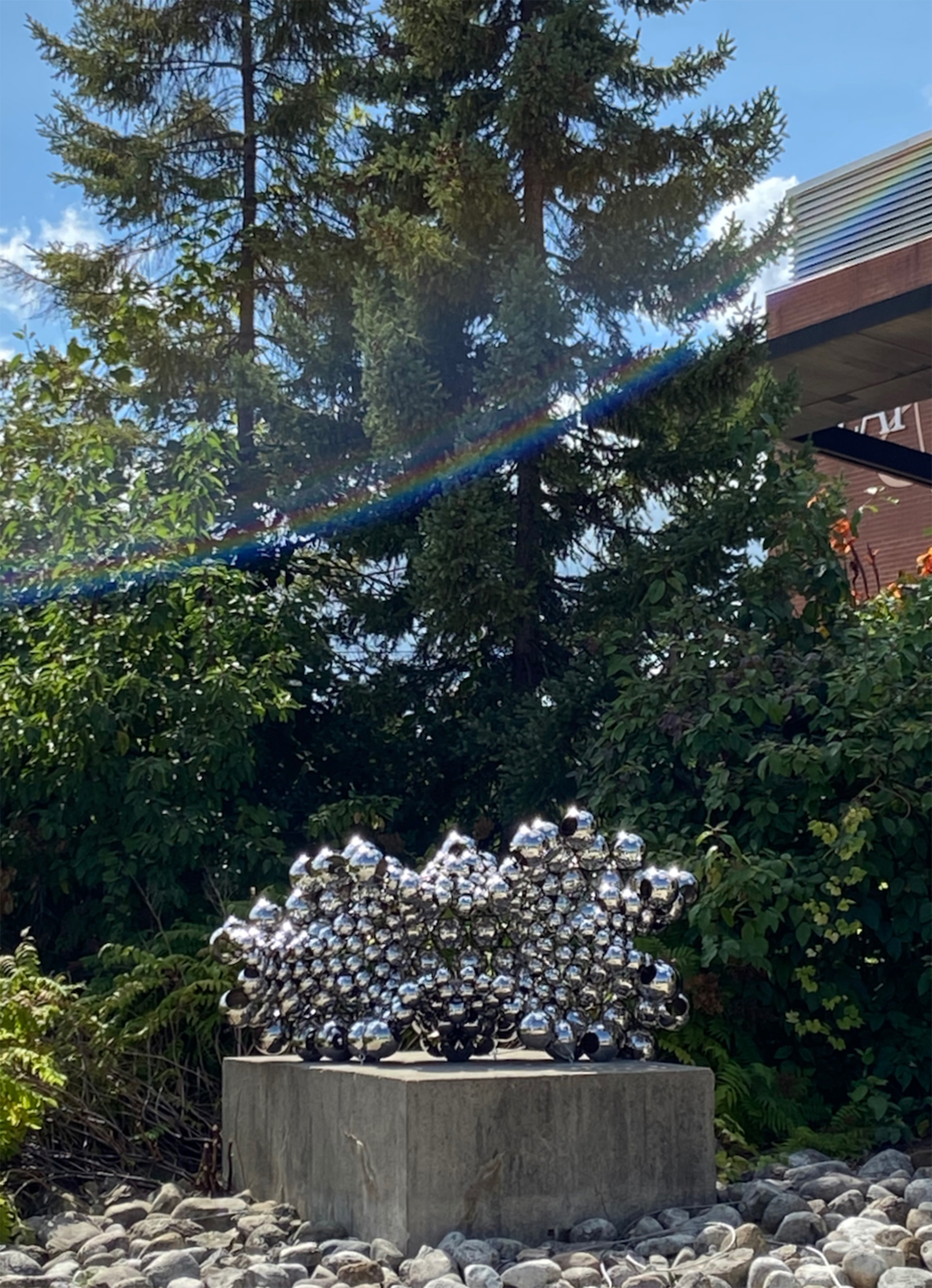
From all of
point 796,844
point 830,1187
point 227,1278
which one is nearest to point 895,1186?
point 830,1187

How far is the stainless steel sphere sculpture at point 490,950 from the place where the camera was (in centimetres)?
527

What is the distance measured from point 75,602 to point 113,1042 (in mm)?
3210

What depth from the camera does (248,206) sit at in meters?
12.8

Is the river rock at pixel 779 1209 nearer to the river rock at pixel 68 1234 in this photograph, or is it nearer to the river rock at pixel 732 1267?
the river rock at pixel 732 1267

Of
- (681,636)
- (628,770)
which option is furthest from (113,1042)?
(681,636)

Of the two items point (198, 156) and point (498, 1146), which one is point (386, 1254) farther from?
point (198, 156)

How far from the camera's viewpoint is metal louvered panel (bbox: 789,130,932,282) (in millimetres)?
18469

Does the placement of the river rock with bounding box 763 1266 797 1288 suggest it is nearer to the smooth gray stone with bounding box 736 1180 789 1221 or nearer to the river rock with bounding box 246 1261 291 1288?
the smooth gray stone with bounding box 736 1180 789 1221

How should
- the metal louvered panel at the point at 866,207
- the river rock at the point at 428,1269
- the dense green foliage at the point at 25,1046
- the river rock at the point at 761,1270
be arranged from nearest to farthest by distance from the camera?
the river rock at the point at 761,1270
the river rock at the point at 428,1269
the dense green foliage at the point at 25,1046
the metal louvered panel at the point at 866,207

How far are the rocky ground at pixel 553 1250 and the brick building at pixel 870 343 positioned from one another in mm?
8189

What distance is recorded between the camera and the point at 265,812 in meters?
8.43

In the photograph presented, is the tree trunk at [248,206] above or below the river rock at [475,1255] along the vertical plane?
above

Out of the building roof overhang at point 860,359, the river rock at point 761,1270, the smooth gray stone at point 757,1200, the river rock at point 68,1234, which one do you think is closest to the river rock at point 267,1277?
the river rock at point 68,1234

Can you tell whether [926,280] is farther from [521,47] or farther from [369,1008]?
[369,1008]
